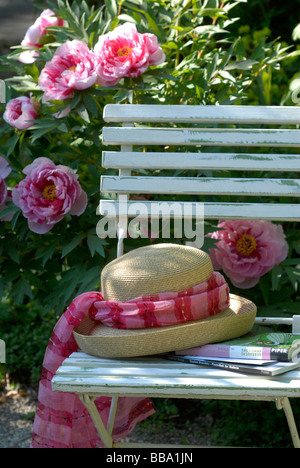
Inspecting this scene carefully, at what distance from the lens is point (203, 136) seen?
205 centimetres

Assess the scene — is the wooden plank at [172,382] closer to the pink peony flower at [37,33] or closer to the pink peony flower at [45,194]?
the pink peony flower at [45,194]

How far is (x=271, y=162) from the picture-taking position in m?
2.01

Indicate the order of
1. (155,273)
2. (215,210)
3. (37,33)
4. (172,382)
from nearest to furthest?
(172,382) → (155,273) → (215,210) → (37,33)

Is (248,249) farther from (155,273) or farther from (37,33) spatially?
(37,33)

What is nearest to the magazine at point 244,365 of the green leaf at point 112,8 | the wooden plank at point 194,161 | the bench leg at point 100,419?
the bench leg at point 100,419

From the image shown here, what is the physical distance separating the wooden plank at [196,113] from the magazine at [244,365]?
81 centimetres

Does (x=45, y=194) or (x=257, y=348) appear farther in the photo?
(x=45, y=194)

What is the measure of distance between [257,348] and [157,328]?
0.76 feet

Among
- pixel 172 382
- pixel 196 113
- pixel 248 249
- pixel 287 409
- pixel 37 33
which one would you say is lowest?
pixel 248 249

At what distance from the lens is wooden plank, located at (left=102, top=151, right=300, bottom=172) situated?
6.61 feet

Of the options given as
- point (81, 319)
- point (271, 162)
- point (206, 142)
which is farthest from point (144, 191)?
point (81, 319)

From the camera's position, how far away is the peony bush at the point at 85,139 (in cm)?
219

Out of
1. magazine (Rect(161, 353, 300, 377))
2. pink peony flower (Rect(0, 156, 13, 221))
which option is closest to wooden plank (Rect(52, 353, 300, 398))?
magazine (Rect(161, 353, 300, 377))

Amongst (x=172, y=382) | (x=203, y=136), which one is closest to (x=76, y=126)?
(x=203, y=136)
